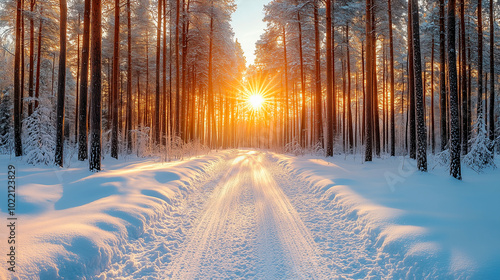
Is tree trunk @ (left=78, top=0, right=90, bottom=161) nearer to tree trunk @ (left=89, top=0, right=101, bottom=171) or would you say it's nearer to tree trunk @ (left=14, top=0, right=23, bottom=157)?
tree trunk @ (left=89, top=0, right=101, bottom=171)

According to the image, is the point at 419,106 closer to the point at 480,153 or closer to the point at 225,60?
the point at 480,153

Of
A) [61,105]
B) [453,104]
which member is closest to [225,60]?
[61,105]

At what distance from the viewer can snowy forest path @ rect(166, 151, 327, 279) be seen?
2.72 meters

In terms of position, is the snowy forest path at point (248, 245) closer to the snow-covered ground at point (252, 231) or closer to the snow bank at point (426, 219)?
the snow-covered ground at point (252, 231)

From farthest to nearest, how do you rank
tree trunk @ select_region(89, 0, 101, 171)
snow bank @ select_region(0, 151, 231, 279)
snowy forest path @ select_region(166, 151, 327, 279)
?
tree trunk @ select_region(89, 0, 101, 171) < snowy forest path @ select_region(166, 151, 327, 279) < snow bank @ select_region(0, 151, 231, 279)

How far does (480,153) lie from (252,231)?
10482mm

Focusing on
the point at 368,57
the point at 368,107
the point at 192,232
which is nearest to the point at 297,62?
the point at 368,57

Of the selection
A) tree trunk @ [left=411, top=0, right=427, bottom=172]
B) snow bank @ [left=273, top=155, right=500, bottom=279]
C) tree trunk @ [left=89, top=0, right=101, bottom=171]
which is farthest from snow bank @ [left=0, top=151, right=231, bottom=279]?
tree trunk @ [left=411, top=0, right=427, bottom=172]

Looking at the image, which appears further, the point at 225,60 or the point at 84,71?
the point at 225,60

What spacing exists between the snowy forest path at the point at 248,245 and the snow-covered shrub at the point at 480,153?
28.3 feet

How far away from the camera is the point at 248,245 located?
336 cm

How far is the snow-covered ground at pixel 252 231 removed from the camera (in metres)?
2.57

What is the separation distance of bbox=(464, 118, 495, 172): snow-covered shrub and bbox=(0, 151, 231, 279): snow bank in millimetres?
11235

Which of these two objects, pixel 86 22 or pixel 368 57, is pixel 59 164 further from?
pixel 368 57
